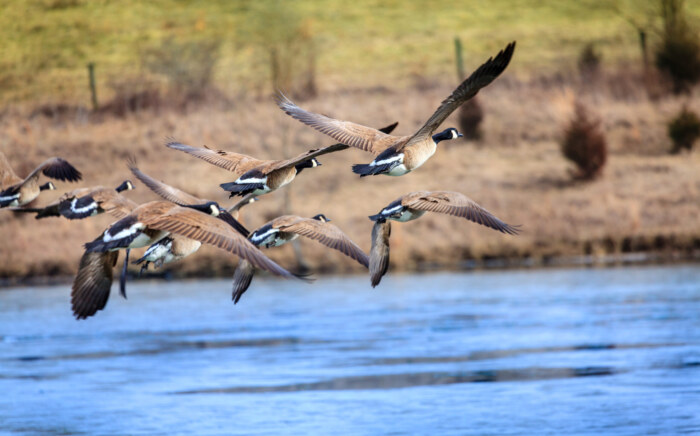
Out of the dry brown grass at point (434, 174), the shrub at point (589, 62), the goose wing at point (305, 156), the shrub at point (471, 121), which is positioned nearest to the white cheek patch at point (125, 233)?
the goose wing at point (305, 156)

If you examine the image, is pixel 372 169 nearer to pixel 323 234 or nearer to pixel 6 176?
pixel 323 234

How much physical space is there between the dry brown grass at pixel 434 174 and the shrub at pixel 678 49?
6.48ft

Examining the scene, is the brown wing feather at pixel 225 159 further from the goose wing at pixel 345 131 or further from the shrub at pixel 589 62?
the shrub at pixel 589 62

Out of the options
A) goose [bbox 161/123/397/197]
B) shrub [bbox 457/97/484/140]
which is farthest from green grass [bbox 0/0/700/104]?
goose [bbox 161/123/397/197]

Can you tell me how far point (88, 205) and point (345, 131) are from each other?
274 centimetres

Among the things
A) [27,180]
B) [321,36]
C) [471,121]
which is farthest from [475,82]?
[321,36]

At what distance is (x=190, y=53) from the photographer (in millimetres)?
56250

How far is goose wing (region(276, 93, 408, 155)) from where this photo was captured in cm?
1138

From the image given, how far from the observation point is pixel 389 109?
156 feet

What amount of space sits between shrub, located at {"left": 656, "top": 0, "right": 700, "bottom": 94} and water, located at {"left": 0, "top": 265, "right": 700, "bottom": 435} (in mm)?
20404

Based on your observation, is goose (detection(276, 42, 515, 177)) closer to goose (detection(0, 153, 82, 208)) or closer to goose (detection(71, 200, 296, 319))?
goose (detection(71, 200, 296, 319))

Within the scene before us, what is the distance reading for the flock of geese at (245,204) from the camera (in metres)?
9.66

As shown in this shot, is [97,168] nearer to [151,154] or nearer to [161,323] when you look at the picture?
[151,154]

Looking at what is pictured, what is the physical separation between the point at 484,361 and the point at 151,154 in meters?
25.4
